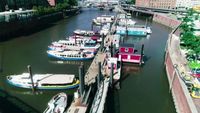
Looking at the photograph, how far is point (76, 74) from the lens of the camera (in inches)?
1738

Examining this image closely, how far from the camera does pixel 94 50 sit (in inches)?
2179

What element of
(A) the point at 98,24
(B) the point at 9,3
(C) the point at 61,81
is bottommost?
(C) the point at 61,81

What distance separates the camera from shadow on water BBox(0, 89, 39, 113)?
29886 millimetres

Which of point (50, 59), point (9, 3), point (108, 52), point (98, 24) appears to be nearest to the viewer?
point (108, 52)

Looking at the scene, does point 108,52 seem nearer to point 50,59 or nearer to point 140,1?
point 50,59

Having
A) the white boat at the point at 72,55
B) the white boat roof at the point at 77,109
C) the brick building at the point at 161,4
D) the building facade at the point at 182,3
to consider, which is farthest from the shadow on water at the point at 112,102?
the building facade at the point at 182,3

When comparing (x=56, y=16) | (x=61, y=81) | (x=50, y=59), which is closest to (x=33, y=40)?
(x=50, y=59)

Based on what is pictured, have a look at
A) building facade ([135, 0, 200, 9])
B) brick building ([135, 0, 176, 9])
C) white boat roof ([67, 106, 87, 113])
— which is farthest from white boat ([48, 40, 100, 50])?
building facade ([135, 0, 200, 9])

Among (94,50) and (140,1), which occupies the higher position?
(140,1)

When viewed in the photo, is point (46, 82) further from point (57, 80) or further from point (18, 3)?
point (18, 3)

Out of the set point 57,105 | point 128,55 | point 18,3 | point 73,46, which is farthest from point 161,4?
point 57,105

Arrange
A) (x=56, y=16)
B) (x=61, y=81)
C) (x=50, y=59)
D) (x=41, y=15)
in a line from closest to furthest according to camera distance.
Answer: (x=61, y=81)
(x=50, y=59)
(x=41, y=15)
(x=56, y=16)

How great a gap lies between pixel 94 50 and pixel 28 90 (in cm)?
2429

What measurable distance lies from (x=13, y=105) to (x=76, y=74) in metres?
16.0
